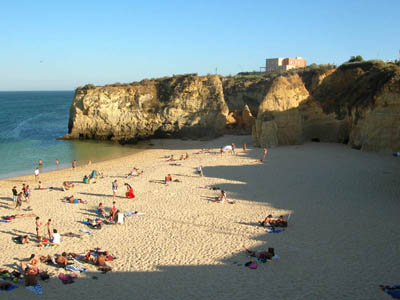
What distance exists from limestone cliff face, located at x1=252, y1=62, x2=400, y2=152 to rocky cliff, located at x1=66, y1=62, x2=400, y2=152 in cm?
5

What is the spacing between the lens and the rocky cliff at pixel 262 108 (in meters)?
22.0

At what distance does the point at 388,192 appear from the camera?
563 inches

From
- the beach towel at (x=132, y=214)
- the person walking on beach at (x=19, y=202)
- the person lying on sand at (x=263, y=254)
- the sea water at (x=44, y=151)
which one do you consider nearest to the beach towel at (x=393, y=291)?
the person lying on sand at (x=263, y=254)

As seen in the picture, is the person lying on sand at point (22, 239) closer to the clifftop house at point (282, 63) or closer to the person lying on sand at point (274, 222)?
the person lying on sand at point (274, 222)

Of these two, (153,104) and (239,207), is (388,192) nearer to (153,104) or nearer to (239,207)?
(239,207)

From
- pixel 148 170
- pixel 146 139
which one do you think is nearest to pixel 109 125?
pixel 146 139

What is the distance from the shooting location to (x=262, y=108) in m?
25.4

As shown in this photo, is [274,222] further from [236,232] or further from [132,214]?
[132,214]

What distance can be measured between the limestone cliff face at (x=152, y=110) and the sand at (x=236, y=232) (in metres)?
14.7

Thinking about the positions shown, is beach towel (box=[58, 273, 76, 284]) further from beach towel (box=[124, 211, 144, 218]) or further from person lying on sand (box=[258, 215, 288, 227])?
person lying on sand (box=[258, 215, 288, 227])

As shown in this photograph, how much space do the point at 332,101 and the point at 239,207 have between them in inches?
681

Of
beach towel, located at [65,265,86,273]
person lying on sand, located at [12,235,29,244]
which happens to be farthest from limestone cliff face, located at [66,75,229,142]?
beach towel, located at [65,265,86,273]

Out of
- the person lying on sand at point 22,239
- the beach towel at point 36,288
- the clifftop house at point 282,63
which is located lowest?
the beach towel at point 36,288

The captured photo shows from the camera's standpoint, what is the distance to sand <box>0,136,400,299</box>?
26.2 feet
